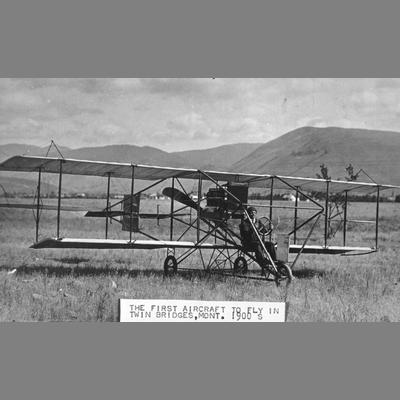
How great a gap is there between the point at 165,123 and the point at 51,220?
3791 mm

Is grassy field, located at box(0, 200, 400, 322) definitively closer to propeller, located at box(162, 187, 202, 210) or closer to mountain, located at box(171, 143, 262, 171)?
propeller, located at box(162, 187, 202, 210)

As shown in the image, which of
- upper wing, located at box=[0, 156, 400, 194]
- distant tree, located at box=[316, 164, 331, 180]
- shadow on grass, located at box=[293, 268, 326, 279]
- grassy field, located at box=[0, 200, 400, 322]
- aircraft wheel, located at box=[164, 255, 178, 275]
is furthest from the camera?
distant tree, located at box=[316, 164, 331, 180]

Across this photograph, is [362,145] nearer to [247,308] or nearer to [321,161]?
[321,161]

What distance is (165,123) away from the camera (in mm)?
10906

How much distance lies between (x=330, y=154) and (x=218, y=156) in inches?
99.9

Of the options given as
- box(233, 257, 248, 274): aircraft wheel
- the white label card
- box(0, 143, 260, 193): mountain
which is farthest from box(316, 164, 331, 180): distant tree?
the white label card

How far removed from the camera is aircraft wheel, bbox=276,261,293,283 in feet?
39.2

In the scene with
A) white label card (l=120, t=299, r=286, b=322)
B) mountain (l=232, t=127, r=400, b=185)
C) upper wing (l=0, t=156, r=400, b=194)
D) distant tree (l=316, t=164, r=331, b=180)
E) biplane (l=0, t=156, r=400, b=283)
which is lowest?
white label card (l=120, t=299, r=286, b=322)

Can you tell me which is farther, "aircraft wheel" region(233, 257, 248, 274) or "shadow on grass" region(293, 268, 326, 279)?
"aircraft wheel" region(233, 257, 248, 274)

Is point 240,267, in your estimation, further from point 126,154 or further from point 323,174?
point 126,154

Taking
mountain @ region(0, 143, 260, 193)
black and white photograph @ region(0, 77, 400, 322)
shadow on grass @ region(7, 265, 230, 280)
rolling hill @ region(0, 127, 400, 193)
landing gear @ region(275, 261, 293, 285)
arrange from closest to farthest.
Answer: black and white photograph @ region(0, 77, 400, 322) → mountain @ region(0, 143, 260, 193) → rolling hill @ region(0, 127, 400, 193) → shadow on grass @ region(7, 265, 230, 280) → landing gear @ region(275, 261, 293, 285)

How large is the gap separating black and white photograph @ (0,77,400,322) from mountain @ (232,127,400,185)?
39 millimetres

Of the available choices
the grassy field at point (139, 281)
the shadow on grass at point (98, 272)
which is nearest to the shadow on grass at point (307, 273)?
the grassy field at point (139, 281)

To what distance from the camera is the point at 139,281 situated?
11.4 m
